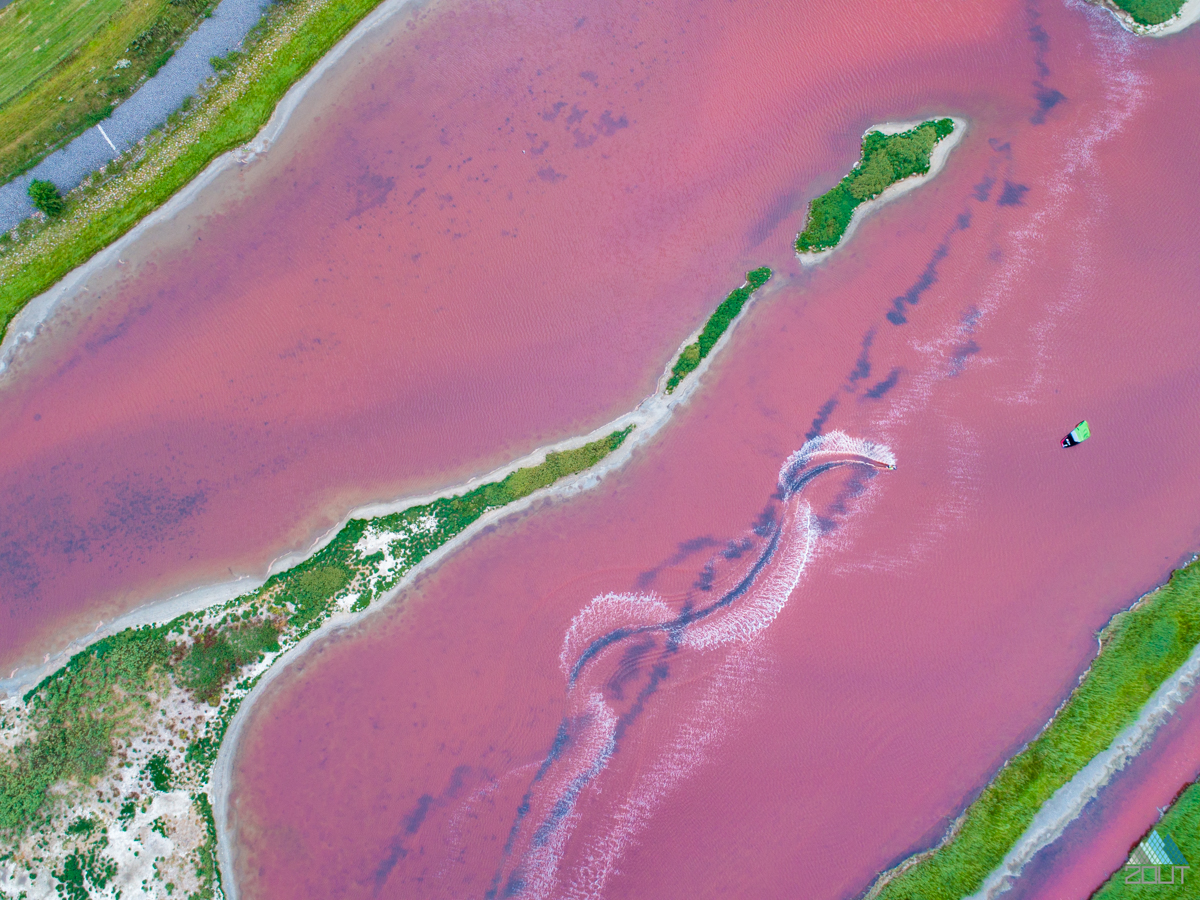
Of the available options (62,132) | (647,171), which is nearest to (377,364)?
(647,171)

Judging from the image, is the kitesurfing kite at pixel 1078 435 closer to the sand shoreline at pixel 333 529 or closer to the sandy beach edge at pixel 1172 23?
the sand shoreline at pixel 333 529

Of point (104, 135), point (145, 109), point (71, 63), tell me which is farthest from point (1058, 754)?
point (71, 63)

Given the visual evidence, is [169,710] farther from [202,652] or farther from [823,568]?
[823,568]

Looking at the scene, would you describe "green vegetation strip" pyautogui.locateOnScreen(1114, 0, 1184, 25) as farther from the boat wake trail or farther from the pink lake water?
the boat wake trail

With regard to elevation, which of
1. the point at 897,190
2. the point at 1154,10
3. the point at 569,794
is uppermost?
the point at 1154,10

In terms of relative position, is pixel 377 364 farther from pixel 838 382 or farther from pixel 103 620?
pixel 838 382

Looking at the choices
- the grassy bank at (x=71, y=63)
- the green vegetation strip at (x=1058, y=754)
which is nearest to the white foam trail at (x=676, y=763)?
the green vegetation strip at (x=1058, y=754)

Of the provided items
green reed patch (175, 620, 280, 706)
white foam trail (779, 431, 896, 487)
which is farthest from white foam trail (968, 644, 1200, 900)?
green reed patch (175, 620, 280, 706)
